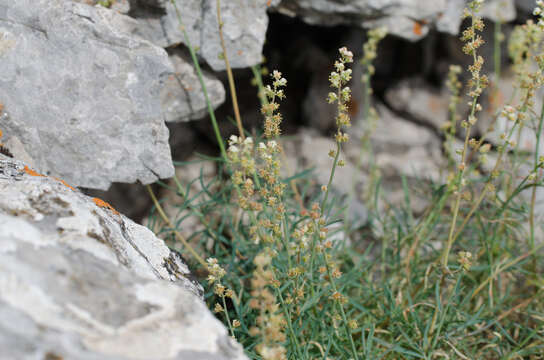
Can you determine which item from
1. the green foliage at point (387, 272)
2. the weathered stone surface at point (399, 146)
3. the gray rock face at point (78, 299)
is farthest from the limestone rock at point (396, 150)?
the gray rock face at point (78, 299)

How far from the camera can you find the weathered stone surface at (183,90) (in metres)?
2.51

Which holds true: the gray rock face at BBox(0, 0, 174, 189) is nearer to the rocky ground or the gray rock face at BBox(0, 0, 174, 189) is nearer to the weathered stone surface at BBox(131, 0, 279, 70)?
the rocky ground

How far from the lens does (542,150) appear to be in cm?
353

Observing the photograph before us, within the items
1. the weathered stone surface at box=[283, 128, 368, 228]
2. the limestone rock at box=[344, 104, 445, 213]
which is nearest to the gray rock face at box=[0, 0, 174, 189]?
the weathered stone surface at box=[283, 128, 368, 228]

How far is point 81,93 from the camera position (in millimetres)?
2010

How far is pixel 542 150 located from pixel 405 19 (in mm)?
1523

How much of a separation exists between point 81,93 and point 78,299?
119 cm

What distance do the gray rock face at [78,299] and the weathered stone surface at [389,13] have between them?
2.02 m

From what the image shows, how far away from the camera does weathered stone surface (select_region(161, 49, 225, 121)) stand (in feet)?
8.25

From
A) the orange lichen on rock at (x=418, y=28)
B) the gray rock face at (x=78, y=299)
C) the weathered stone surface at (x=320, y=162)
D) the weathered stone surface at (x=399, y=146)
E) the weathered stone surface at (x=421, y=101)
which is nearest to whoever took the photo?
the gray rock face at (x=78, y=299)

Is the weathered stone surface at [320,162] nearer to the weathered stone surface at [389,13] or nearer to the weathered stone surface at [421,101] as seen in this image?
the weathered stone surface at [421,101]

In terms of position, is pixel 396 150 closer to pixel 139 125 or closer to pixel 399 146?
pixel 399 146

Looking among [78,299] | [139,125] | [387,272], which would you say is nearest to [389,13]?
[387,272]

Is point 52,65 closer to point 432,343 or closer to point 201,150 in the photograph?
point 201,150
